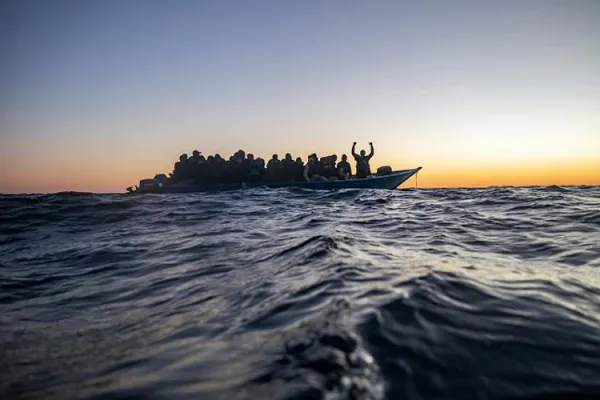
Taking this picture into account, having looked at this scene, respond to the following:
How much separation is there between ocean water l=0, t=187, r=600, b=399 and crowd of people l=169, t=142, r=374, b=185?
49.6 feet

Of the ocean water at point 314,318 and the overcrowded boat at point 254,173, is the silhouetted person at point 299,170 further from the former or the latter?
the ocean water at point 314,318

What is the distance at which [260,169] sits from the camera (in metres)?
22.0

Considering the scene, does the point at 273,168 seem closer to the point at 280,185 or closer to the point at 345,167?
the point at 280,185

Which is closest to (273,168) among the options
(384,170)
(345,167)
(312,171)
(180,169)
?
(312,171)

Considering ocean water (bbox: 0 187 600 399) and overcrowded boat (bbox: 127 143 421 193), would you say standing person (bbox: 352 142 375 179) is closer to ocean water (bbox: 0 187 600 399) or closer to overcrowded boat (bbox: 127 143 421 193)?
overcrowded boat (bbox: 127 143 421 193)

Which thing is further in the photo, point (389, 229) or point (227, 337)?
point (389, 229)

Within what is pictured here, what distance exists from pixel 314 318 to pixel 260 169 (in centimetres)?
1983

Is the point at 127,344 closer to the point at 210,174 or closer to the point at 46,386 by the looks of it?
the point at 46,386

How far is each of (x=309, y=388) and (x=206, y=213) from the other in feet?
31.3

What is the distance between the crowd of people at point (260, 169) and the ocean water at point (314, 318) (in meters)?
15.1

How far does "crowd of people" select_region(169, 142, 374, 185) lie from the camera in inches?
840

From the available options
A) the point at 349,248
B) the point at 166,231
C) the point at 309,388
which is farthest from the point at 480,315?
the point at 166,231

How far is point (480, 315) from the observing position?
2.57 meters

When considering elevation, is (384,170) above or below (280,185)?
above
